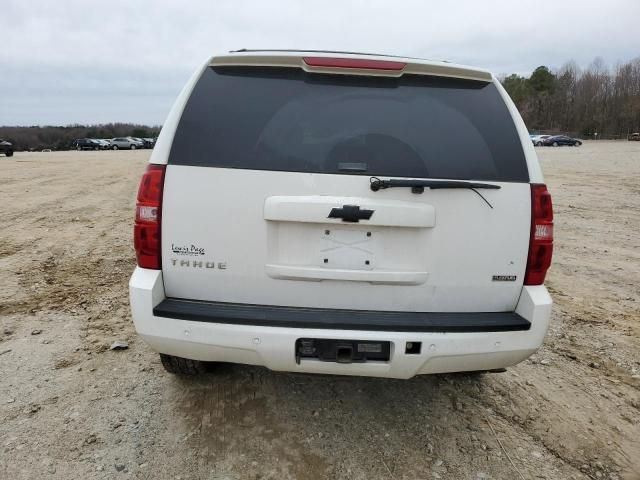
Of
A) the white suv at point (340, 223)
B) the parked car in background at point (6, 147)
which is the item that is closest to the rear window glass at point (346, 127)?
the white suv at point (340, 223)

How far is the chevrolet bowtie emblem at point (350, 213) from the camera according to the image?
225 centimetres

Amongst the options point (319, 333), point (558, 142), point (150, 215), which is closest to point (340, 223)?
point (319, 333)

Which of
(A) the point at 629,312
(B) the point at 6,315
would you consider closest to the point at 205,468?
(B) the point at 6,315

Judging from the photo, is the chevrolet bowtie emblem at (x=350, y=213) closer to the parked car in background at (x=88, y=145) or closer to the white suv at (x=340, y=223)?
the white suv at (x=340, y=223)

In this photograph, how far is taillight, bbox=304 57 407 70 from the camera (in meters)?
2.37

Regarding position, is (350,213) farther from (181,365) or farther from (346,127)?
(181,365)

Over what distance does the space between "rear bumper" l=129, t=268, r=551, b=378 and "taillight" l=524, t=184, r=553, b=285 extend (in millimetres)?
102

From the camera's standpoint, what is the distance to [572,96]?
100m

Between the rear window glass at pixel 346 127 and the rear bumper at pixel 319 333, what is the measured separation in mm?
707

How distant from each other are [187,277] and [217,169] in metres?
0.57

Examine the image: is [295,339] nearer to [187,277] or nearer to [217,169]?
[187,277]

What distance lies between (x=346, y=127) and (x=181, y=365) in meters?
1.76

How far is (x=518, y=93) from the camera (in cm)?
10062

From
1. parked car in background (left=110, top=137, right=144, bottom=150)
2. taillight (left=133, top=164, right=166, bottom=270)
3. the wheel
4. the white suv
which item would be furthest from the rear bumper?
parked car in background (left=110, top=137, right=144, bottom=150)
